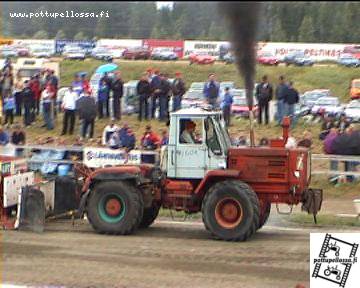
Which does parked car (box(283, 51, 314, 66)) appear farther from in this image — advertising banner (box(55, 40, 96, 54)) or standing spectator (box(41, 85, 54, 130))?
standing spectator (box(41, 85, 54, 130))

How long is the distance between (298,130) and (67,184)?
8234 millimetres

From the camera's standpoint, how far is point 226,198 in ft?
33.9

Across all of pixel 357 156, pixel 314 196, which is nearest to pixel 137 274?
pixel 314 196

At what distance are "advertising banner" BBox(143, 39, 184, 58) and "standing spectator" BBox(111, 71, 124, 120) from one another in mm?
2862

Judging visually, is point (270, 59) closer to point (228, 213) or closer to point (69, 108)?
point (69, 108)

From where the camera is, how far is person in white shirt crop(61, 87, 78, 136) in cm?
1877

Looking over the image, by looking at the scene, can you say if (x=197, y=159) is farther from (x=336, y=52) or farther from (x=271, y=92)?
(x=336, y=52)

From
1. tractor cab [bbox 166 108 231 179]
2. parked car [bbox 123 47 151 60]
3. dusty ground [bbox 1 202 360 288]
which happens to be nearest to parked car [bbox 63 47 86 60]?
parked car [bbox 123 47 151 60]

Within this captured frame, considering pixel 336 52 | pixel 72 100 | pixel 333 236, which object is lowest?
pixel 333 236

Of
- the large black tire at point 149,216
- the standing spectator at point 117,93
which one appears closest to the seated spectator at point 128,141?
the standing spectator at point 117,93

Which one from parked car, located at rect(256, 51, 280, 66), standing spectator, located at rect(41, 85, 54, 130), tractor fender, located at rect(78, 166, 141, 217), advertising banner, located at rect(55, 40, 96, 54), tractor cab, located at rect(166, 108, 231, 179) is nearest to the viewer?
tractor cab, located at rect(166, 108, 231, 179)

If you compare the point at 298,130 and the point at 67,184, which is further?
the point at 298,130

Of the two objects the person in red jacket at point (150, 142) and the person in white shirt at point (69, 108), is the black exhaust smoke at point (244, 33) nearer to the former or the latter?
the person in red jacket at point (150, 142)

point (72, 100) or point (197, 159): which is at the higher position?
point (72, 100)
